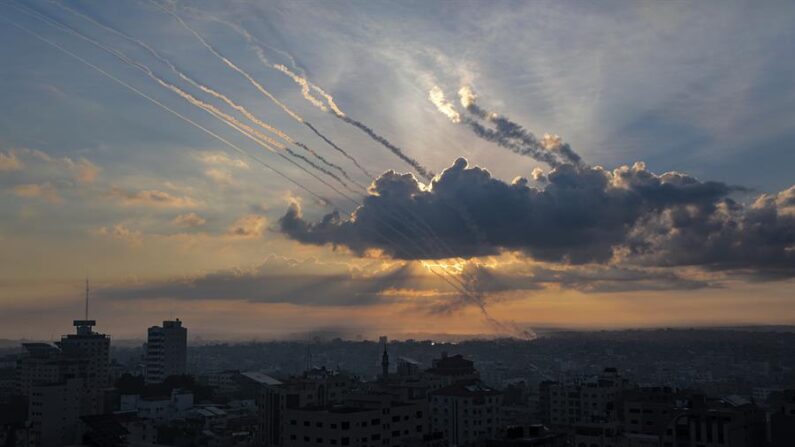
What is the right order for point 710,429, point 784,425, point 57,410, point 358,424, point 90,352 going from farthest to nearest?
point 90,352, point 57,410, point 784,425, point 358,424, point 710,429

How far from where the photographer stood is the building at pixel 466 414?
109m

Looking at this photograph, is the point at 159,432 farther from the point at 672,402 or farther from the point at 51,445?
the point at 672,402

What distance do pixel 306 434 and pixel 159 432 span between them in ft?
165

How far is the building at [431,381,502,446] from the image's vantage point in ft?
358

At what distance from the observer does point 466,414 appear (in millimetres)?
109750

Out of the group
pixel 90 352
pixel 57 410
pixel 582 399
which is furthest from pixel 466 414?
pixel 90 352

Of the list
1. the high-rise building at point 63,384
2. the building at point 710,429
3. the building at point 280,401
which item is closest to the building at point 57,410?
the high-rise building at point 63,384

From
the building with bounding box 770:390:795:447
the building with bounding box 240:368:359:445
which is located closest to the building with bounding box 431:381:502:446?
the building with bounding box 240:368:359:445

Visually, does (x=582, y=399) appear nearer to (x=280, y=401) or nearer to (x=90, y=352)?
(x=280, y=401)

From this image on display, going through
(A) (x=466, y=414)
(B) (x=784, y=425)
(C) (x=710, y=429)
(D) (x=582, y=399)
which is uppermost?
(C) (x=710, y=429)

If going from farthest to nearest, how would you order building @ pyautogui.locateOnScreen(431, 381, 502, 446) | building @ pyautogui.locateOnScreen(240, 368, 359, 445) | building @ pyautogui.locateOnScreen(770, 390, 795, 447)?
building @ pyautogui.locateOnScreen(431, 381, 502, 446)
building @ pyautogui.locateOnScreen(240, 368, 359, 445)
building @ pyautogui.locateOnScreen(770, 390, 795, 447)

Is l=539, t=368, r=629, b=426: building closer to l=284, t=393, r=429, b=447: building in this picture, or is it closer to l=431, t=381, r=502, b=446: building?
l=431, t=381, r=502, b=446: building

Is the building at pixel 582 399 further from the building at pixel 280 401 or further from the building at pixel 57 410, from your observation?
the building at pixel 57 410

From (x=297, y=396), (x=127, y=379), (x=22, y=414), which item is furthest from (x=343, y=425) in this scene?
(x=127, y=379)
